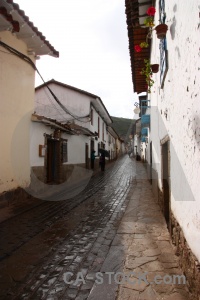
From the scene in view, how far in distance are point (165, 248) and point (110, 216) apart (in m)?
2.38

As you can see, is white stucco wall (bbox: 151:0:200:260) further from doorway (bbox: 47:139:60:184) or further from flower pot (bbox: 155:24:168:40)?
doorway (bbox: 47:139:60:184)

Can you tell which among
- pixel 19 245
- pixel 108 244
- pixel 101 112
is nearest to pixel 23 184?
pixel 19 245

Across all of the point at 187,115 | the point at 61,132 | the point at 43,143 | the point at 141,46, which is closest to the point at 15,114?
the point at 43,143

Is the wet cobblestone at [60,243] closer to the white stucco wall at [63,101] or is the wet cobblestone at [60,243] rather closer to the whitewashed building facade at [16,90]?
the whitewashed building facade at [16,90]

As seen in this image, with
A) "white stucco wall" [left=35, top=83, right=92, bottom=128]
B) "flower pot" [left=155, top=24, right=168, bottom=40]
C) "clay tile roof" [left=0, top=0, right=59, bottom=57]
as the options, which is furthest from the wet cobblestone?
"white stucco wall" [left=35, top=83, right=92, bottom=128]

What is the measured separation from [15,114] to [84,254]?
18.0ft

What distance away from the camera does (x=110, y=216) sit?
6.29 m

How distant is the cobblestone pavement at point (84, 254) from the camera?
2891 millimetres

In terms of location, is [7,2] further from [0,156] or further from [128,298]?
[128,298]

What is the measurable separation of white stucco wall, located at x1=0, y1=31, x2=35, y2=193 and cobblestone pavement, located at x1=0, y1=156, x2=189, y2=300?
1656mm

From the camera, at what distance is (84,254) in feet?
12.9

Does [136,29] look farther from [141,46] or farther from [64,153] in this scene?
[64,153]

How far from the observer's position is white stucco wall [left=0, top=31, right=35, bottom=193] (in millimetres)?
7141

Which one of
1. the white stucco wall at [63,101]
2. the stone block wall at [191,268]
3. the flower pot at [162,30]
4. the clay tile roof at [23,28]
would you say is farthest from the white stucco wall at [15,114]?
the white stucco wall at [63,101]
